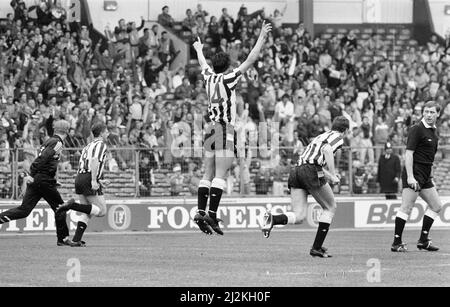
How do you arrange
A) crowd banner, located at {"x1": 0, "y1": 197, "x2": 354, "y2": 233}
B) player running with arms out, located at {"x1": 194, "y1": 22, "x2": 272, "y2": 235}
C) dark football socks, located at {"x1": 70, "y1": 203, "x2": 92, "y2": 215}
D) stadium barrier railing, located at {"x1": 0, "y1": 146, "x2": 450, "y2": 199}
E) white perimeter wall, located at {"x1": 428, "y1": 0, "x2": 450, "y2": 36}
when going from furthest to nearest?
1. white perimeter wall, located at {"x1": 428, "y1": 0, "x2": 450, "y2": 36}
2. crowd banner, located at {"x1": 0, "y1": 197, "x2": 354, "y2": 233}
3. stadium barrier railing, located at {"x1": 0, "y1": 146, "x2": 450, "y2": 199}
4. dark football socks, located at {"x1": 70, "y1": 203, "x2": 92, "y2": 215}
5. player running with arms out, located at {"x1": 194, "y1": 22, "x2": 272, "y2": 235}

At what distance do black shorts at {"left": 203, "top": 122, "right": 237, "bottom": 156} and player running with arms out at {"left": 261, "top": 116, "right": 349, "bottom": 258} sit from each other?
1133 millimetres

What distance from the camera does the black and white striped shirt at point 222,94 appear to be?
16.6 meters

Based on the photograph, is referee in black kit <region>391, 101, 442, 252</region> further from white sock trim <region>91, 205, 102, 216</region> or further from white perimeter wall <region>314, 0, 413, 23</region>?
white perimeter wall <region>314, 0, 413, 23</region>

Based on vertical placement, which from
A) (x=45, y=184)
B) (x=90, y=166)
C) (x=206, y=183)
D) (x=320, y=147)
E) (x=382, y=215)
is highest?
(x=320, y=147)

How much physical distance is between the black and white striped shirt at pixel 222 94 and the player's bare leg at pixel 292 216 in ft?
5.42

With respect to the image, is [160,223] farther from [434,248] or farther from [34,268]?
[34,268]

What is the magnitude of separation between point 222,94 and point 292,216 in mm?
2240

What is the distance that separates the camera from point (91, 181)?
2112 centimetres

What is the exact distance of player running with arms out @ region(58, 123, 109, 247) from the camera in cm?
2102

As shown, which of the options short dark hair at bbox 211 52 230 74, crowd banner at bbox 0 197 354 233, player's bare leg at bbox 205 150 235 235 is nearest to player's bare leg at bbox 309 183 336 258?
player's bare leg at bbox 205 150 235 235

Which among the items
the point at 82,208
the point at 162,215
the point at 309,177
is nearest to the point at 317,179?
the point at 309,177

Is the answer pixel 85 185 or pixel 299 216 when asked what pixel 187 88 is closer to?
pixel 85 185

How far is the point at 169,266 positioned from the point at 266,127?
14830 mm
